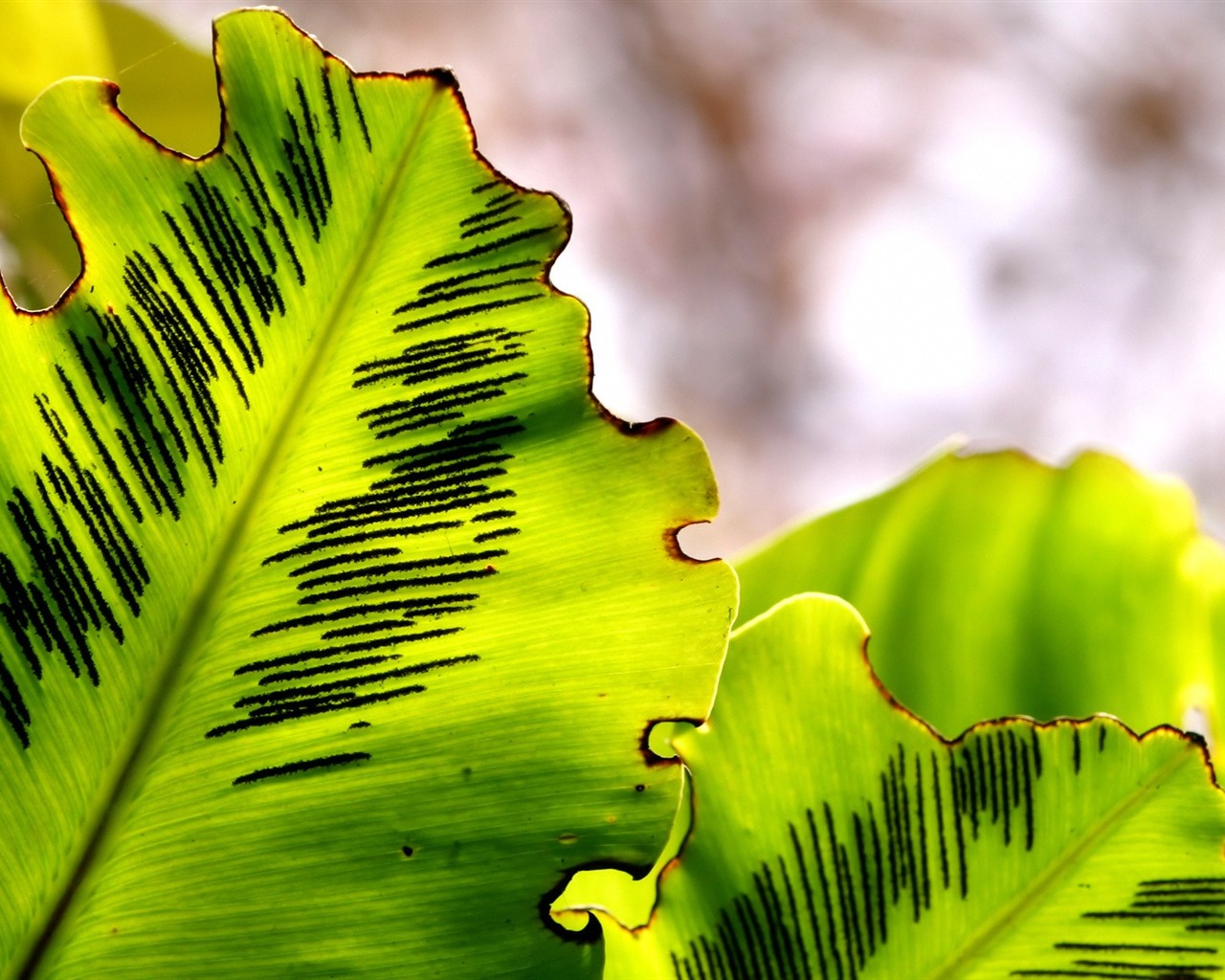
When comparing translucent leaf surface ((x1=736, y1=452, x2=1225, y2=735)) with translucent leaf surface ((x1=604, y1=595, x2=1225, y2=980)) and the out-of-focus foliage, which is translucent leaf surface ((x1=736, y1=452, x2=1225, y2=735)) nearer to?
translucent leaf surface ((x1=604, y1=595, x2=1225, y2=980))

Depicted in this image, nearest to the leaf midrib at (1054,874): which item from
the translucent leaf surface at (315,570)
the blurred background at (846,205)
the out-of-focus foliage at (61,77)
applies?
the translucent leaf surface at (315,570)

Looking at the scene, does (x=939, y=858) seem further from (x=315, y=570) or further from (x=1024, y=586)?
(x=1024, y=586)

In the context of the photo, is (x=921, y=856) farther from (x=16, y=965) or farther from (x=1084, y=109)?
(x=1084, y=109)

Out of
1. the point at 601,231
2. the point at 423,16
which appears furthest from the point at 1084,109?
the point at 423,16

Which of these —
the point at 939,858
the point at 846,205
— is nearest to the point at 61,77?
the point at 939,858

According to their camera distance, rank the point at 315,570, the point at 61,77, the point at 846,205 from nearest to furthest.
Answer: the point at 315,570 < the point at 61,77 < the point at 846,205

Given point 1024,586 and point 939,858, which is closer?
point 939,858

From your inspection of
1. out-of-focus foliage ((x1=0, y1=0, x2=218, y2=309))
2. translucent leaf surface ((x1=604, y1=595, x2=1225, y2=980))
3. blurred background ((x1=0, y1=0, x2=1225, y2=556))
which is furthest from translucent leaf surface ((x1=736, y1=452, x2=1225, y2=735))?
blurred background ((x1=0, y1=0, x2=1225, y2=556))
